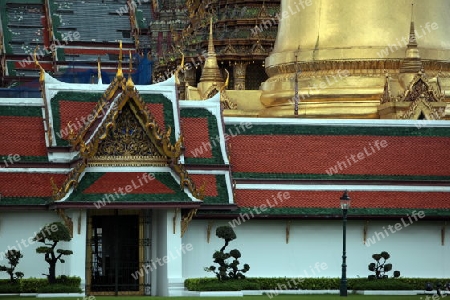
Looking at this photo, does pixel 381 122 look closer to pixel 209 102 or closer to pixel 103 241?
pixel 209 102

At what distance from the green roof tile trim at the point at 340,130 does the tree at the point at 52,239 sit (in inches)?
228

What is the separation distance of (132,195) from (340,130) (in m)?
6.03

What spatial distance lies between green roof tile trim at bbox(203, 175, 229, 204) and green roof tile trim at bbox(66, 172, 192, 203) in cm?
92

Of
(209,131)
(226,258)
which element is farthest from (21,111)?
(226,258)

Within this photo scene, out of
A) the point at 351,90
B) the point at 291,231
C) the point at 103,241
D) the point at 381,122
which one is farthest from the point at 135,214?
the point at 351,90

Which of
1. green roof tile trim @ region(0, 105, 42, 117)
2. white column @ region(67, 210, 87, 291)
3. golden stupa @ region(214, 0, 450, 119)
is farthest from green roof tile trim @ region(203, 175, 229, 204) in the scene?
golden stupa @ region(214, 0, 450, 119)

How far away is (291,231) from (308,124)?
2.96 m

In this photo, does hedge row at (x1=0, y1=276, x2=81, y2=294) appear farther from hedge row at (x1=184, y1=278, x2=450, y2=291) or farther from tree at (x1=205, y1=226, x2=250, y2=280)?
tree at (x1=205, y1=226, x2=250, y2=280)

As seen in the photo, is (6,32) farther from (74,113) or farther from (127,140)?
(127,140)

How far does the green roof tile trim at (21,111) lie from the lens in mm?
40656

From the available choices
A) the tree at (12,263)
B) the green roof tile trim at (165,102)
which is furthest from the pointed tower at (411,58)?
the tree at (12,263)

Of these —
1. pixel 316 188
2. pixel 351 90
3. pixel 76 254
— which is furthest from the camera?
pixel 351 90

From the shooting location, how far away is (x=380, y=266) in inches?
1577

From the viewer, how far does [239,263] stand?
39.6 meters
